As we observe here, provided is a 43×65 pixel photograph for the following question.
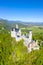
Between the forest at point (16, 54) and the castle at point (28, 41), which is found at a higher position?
the castle at point (28, 41)

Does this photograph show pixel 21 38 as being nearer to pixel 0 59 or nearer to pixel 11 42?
pixel 11 42

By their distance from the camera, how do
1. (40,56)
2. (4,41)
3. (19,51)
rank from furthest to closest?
(4,41)
(19,51)
(40,56)

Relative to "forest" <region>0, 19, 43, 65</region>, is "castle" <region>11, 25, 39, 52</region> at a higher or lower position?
higher

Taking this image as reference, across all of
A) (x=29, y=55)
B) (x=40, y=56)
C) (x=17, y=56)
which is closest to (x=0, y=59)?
(x=17, y=56)

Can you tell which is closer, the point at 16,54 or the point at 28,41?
the point at 16,54

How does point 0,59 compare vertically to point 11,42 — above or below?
below

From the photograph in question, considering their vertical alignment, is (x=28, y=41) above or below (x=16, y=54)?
above

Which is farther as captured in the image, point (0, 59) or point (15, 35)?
point (15, 35)

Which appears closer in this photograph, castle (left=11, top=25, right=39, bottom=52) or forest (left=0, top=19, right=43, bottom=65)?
forest (left=0, top=19, right=43, bottom=65)

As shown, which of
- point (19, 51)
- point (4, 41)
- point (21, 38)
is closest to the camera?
point (19, 51)

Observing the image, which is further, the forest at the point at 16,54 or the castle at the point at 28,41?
the castle at the point at 28,41

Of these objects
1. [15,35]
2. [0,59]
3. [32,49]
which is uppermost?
[15,35]
